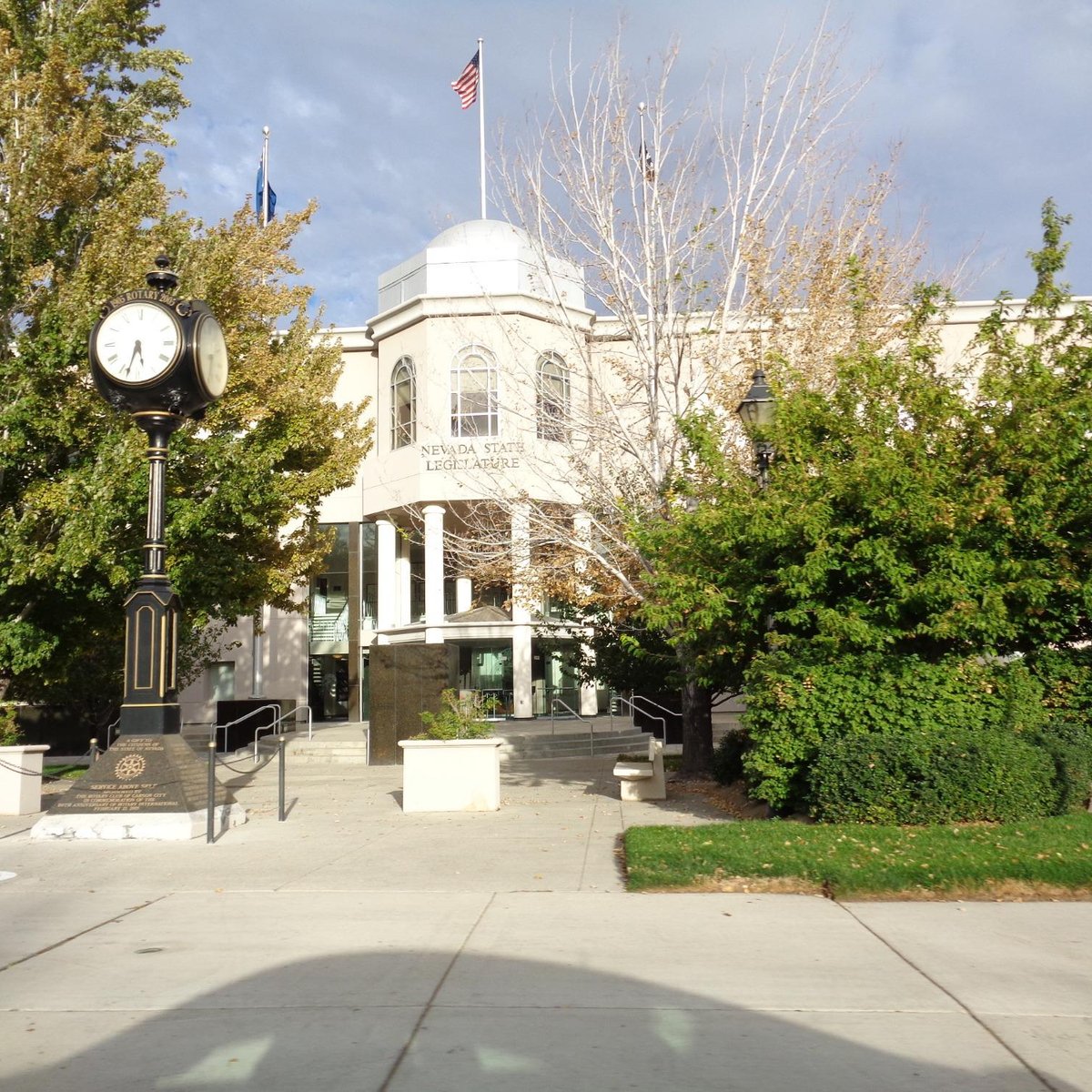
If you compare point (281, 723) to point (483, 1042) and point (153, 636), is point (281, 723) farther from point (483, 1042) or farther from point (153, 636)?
point (483, 1042)

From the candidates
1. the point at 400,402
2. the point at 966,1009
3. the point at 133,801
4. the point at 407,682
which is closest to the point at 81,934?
the point at 133,801

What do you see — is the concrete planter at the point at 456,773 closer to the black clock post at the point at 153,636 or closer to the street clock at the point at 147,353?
the black clock post at the point at 153,636

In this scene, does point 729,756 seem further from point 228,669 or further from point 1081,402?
point 228,669

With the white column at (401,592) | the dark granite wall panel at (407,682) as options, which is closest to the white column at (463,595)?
the white column at (401,592)

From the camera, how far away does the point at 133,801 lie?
11.6 metres

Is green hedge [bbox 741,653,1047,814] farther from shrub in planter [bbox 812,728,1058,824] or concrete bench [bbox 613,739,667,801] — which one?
concrete bench [bbox 613,739,667,801]

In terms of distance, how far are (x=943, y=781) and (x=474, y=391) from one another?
1110 cm

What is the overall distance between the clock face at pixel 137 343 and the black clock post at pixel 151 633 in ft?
0.03

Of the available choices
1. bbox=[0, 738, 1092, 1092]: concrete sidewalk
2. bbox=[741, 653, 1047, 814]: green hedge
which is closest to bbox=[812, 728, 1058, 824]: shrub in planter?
bbox=[741, 653, 1047, 814]: green hedge

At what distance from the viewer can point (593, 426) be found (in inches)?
620

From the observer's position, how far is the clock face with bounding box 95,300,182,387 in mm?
12086

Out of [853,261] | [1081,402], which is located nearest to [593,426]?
[853,261]

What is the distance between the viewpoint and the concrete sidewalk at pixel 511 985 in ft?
13.7

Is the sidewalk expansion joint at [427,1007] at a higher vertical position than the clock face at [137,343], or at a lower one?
lower
